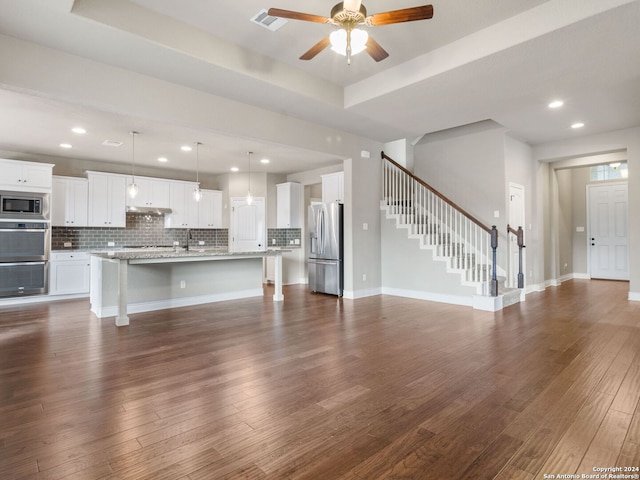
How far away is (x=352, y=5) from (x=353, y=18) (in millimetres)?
130

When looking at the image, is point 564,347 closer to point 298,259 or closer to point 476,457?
point 476,457

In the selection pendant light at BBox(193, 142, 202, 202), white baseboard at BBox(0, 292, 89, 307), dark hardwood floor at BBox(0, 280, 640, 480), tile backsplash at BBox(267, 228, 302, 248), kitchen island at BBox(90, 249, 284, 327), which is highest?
pendant light at BBox(193, 142, 202, 202)

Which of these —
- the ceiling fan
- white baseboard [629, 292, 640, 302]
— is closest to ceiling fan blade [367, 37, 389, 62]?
the ceiling fan

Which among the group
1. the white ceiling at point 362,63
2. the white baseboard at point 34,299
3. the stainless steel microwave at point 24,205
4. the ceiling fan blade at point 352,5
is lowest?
the white baseboard at point 34,299

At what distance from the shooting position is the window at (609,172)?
8430 mm

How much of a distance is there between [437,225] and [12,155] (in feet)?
26.4

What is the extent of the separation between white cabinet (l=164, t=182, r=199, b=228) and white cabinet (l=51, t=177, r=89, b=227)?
168 cm

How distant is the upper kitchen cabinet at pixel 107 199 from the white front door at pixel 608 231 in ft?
37.0

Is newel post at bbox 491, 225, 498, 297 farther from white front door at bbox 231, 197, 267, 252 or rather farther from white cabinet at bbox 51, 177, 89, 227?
white cabinet at bbox 51, 177, 89, 227

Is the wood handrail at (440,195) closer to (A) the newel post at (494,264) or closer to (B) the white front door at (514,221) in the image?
(A) the newel post at (494,264)

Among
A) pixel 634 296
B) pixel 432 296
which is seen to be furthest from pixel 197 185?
pixel 634 296

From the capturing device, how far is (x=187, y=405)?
2.31m

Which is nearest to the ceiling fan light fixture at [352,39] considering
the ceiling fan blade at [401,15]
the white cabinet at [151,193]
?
the ceiling fan blade at [401,15]

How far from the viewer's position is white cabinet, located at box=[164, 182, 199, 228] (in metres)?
8.16
